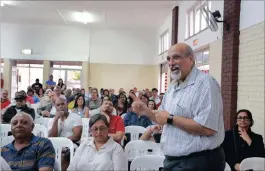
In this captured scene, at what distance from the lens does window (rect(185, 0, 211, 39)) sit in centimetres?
655

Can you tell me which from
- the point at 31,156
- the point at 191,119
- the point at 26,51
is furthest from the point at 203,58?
the point at 26,51

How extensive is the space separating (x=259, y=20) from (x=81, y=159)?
2.80m

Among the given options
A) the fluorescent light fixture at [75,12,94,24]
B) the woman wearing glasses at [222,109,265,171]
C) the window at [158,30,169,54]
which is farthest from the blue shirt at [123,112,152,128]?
the window at [158,30,169,54]

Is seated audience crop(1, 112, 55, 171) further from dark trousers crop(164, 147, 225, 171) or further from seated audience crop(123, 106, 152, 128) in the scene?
seated audience crop(123, 106, 152, 128)

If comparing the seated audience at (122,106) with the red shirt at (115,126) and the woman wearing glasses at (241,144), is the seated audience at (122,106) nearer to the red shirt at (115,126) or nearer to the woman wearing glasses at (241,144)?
the red shirt at (115,126)

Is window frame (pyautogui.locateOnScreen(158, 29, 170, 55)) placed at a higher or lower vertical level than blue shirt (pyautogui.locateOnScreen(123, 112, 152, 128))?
higher

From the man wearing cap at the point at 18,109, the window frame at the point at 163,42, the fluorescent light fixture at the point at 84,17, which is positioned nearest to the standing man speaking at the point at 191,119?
the man wearing cap at the point at 18,109

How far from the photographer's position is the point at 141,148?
3.12 metres

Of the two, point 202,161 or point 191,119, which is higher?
point 191,119

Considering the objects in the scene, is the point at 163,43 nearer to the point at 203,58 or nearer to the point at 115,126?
the point at 203,58

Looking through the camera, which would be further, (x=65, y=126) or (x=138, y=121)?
(x=138, y=121)

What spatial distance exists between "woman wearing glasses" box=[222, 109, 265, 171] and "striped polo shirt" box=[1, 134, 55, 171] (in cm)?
187

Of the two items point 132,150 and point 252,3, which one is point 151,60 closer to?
point 252,3

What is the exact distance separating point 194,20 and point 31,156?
19.5 feet
